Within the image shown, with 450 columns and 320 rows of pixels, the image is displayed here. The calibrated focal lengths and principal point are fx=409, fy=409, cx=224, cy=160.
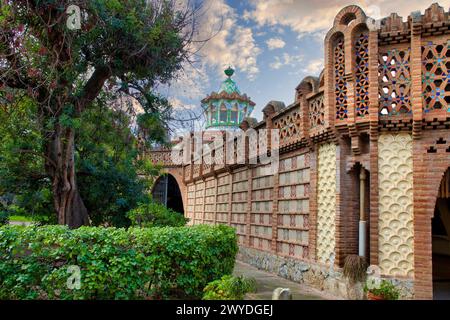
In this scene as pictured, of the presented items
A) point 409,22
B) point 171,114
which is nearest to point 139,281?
point 171,114

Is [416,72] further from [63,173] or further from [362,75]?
[63,173]

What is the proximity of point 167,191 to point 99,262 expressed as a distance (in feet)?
71.3

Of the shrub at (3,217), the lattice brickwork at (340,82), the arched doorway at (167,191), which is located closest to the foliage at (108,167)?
the shrub at (3,217)

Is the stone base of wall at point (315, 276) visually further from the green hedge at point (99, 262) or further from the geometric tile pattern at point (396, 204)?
the green hedge at point (99, 262)

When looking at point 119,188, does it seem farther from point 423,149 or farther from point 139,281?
point 423,149

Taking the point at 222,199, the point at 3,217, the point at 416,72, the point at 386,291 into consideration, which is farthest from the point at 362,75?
the point at 222,199

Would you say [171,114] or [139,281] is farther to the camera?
[171,114]

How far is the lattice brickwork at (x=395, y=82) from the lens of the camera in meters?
7.95

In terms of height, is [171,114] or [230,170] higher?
[171,114]

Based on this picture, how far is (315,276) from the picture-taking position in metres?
9.16

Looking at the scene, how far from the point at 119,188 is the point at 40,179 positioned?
2.14 meters

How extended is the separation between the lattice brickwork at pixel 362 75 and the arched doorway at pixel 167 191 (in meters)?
20.0

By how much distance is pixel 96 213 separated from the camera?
11.6 m
